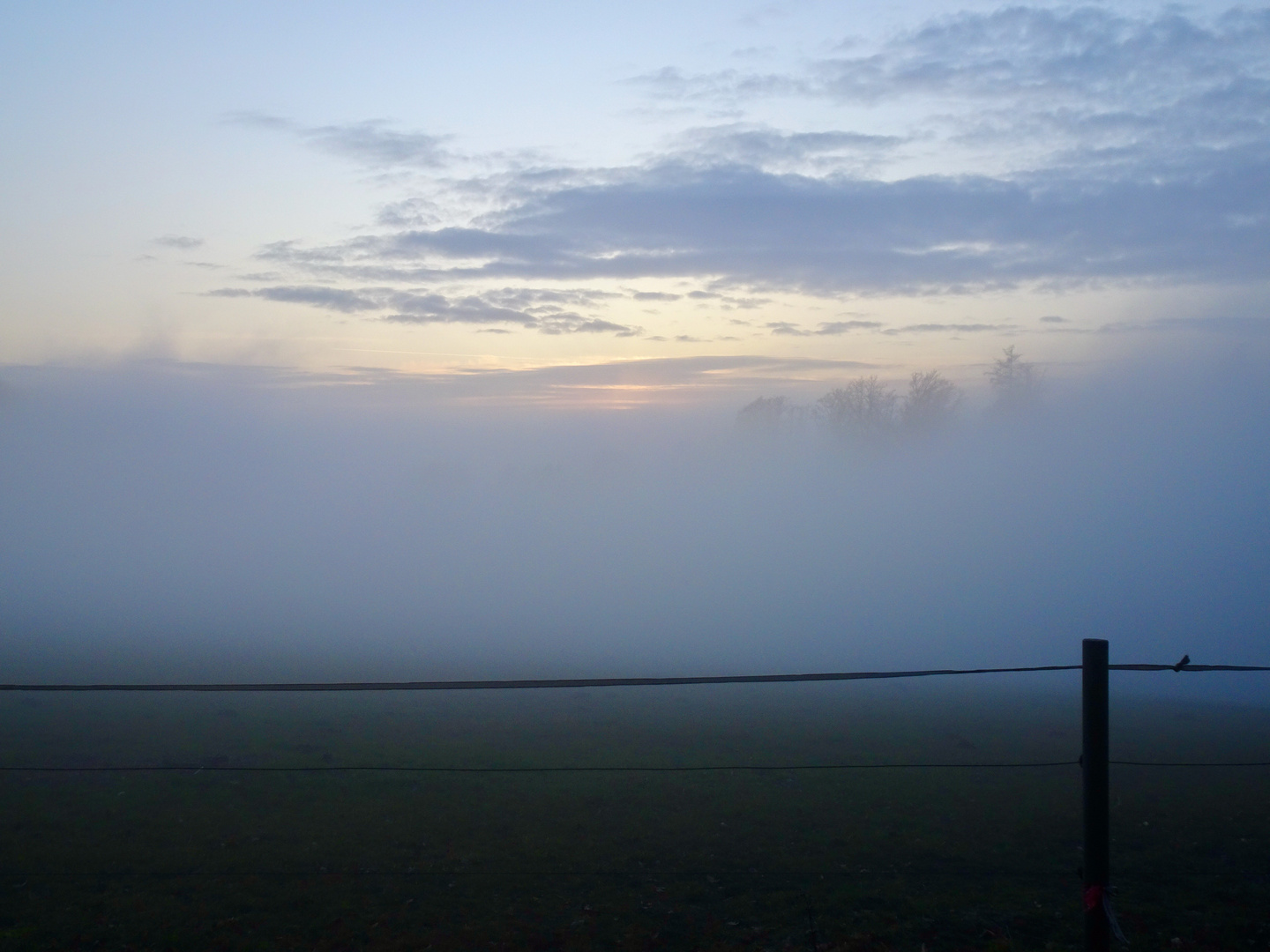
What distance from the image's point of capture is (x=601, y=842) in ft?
29.9

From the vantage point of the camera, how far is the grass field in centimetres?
646

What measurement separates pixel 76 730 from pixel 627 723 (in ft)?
34.2

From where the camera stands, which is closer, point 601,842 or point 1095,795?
point 1095,795

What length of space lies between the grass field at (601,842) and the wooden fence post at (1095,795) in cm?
218

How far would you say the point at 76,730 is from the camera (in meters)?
16.1

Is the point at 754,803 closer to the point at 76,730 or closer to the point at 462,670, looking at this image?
the point at 76,730

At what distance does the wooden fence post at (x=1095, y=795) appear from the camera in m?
4.08

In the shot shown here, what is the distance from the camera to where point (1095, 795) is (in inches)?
164

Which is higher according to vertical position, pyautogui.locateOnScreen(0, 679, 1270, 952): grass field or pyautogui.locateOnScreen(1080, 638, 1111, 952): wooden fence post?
pyautogui.locateOnScreen(1080, 638, 1111, 952): wooden fence post

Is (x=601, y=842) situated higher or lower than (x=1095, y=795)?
lower

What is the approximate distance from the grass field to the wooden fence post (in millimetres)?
2183

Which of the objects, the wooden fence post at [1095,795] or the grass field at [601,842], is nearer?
the wooden fence post at [1095,795]

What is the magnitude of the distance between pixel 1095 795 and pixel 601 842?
6.04m

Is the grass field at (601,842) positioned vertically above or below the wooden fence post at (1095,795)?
below
